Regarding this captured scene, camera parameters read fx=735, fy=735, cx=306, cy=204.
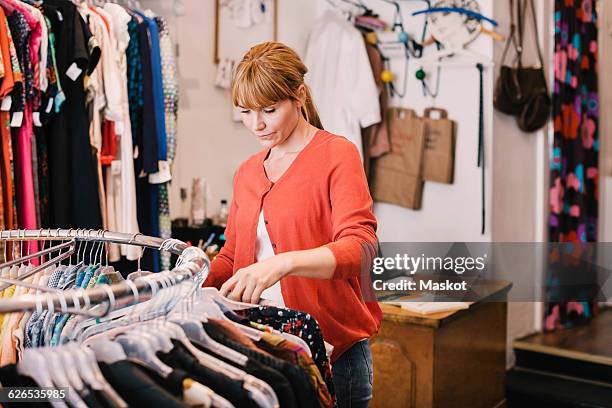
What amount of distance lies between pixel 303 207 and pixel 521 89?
2540mm

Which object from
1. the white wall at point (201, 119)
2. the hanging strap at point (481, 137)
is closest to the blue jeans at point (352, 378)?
the white wall at point (201, 119)

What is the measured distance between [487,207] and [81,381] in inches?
119

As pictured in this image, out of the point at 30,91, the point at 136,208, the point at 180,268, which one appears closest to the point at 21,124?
the point at 30,91

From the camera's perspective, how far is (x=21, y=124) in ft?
8.23

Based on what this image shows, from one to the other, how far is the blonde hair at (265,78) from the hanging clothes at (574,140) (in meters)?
2.82

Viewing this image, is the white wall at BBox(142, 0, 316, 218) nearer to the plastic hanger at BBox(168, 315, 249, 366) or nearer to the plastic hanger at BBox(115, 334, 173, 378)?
the plastic hanger at BBox(168, 315, 249, 366)

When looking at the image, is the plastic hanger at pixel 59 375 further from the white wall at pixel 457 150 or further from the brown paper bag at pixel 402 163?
the brown paper bag at pixel 402 163

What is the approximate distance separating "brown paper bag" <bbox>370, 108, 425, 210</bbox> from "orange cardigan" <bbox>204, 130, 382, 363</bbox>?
2232mm

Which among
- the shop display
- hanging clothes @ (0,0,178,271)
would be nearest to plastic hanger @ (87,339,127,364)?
the shop display

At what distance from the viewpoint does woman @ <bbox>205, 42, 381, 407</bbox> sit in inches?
61.4

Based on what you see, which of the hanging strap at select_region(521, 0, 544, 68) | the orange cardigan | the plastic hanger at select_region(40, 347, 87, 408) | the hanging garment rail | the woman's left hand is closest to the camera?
the plastic hanger at select_region(40, 347, 87, 408)

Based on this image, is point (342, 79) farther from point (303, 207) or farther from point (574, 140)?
point (303, 207)

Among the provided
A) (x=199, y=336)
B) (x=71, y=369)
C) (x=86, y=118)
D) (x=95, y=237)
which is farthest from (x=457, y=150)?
(x=71, y=369)

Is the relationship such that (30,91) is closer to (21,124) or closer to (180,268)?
(21,124)
